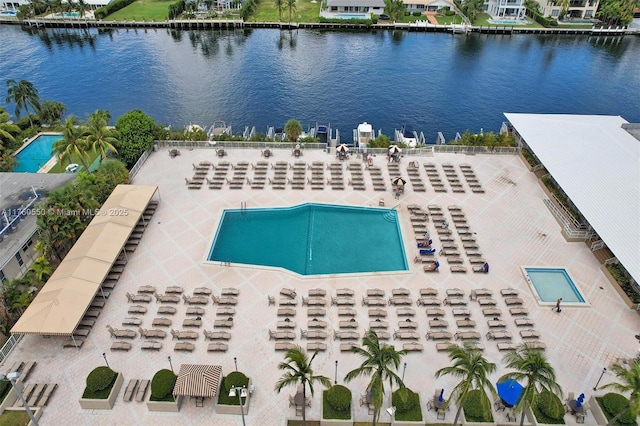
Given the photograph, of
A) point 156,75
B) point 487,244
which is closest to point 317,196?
point 487,244

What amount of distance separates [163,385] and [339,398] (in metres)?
11.3

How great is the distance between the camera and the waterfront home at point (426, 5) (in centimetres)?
12888

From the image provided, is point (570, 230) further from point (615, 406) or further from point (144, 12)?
point (144, 12)

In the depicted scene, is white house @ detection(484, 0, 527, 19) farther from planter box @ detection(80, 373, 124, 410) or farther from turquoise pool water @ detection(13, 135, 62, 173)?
planter box @ detection(80, 373, 124, 410)

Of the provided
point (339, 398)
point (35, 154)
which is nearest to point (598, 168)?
point (339, 398)

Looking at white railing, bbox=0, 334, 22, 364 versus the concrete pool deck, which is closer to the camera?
the concrete pool deck

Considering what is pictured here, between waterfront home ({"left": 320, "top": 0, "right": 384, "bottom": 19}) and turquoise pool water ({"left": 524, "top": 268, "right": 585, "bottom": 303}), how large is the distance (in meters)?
104

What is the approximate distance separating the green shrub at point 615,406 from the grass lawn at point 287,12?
117122 millimetres

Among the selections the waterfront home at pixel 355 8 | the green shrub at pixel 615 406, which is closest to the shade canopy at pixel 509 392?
the green shrub at pixel 615 406

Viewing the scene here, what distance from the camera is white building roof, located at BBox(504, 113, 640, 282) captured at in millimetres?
37844

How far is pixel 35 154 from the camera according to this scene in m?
59.0

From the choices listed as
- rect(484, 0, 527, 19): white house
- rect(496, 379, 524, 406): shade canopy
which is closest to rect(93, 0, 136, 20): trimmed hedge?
rect(484, 0, 527, 19): white house

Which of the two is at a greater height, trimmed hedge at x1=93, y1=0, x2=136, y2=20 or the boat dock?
trimmed hedge at x1=93, y1=0, x2=136, y2=20

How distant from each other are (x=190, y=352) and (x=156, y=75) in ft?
252
